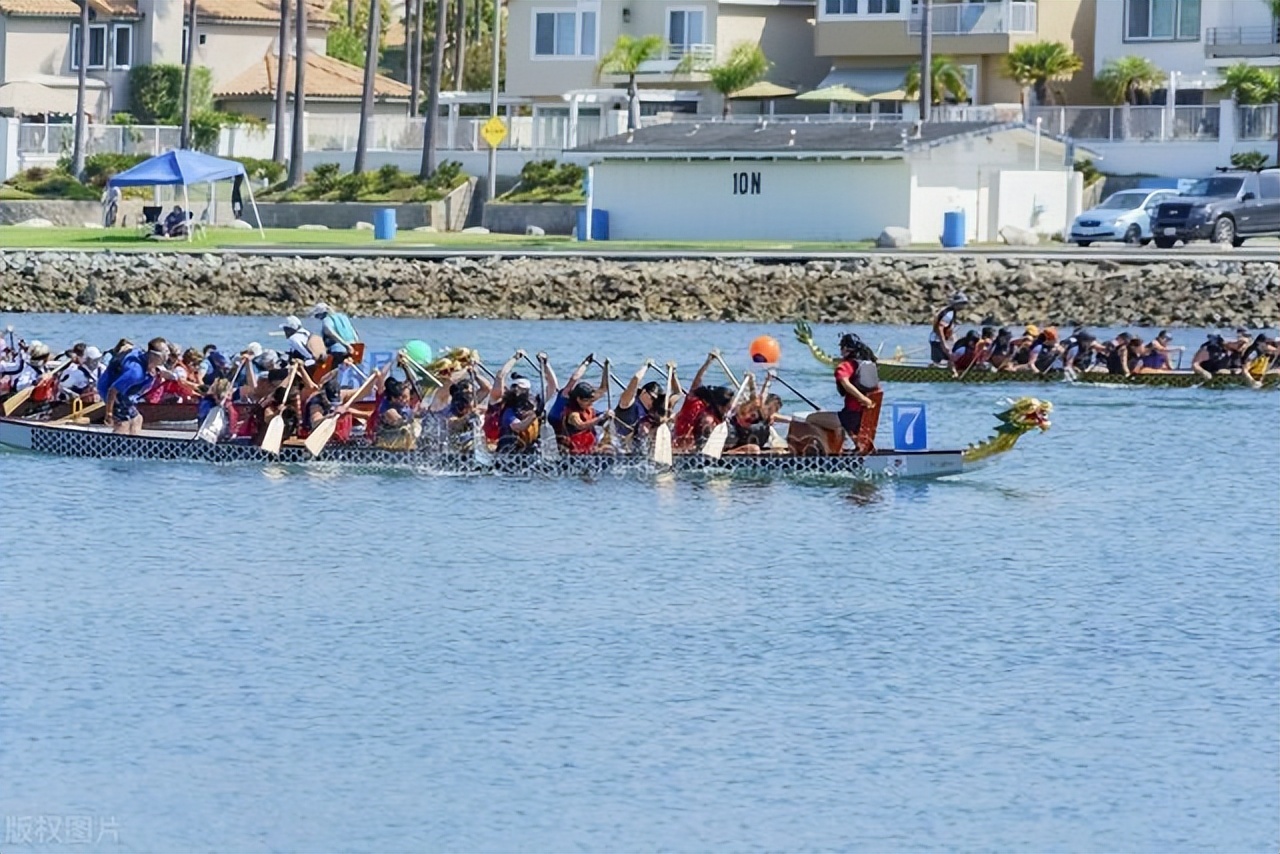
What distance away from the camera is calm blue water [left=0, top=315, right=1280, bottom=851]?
18.5m

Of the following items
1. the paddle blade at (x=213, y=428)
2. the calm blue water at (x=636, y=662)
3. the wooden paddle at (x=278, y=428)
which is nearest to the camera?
the calm blue water at (x=636, y=662)

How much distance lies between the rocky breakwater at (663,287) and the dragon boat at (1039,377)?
12.7m

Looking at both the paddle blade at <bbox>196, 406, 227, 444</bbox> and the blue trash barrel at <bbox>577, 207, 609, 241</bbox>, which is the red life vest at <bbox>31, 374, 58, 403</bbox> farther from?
the blue trash barrel at <bbox>577, 207, 609, 241</bbox>

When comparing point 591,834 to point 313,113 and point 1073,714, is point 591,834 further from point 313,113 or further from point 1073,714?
point 313,113

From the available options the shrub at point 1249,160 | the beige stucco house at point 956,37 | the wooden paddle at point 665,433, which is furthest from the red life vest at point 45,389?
the beige stucco house at point 956,37

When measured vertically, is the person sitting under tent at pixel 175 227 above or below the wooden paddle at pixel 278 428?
above

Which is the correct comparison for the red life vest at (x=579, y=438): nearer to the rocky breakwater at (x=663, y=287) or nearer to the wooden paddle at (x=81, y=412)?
the wooden paddle at (x=81, y=412)

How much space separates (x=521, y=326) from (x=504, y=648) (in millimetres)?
33355

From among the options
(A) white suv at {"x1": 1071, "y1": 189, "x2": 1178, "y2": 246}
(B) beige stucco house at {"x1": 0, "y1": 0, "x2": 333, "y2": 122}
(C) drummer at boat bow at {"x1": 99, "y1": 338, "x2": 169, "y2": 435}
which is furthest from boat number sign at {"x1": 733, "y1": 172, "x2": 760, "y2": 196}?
(C) drummer at boat bow at {"x1": 99, "y1": 338, "x2": 169, "y2": 435}

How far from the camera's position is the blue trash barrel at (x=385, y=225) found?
6838cm

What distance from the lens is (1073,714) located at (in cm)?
2127

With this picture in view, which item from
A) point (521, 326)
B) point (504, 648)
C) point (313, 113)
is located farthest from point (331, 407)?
point (313, 113)

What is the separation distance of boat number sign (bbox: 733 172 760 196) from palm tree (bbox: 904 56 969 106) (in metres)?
10.00

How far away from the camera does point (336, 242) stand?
6694cm
